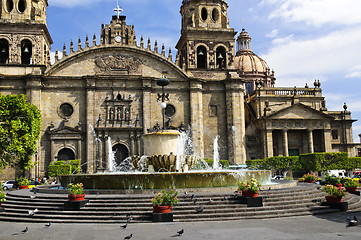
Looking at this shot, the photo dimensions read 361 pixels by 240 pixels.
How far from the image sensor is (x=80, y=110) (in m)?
42.0

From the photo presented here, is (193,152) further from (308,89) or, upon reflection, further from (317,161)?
(308,89)

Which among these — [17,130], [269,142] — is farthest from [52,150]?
[269,142]

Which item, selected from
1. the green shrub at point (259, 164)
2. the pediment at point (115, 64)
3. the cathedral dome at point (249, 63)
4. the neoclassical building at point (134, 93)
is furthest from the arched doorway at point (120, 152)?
the cathedral dome at point (249, 63)

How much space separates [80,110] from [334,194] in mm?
31899

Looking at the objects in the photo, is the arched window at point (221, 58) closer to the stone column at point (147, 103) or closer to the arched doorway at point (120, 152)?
the stone column at point (147, 103)

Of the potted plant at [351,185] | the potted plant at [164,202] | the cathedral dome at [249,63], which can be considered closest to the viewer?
the potted plant at [164,202]

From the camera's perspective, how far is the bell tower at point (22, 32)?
42031 mm

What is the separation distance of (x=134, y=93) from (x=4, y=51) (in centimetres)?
1558

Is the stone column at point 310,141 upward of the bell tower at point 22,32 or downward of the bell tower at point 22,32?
downward

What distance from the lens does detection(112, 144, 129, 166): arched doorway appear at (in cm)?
4194

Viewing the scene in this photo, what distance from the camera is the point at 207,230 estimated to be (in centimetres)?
1241

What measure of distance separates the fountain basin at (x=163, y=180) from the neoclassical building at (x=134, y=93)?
22.4 m

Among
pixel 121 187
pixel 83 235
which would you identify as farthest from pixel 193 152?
pixel 83 235

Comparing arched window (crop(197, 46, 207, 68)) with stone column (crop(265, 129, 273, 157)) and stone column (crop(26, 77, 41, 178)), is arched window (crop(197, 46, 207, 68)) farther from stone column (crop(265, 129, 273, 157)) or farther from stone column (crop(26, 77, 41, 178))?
stone column (crop(26, 77, 41, 178))
